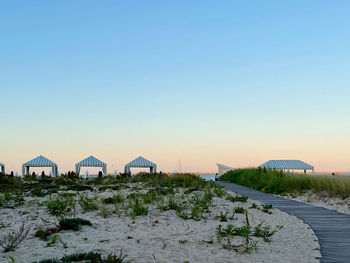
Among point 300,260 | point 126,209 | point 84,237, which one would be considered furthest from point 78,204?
point 300,260

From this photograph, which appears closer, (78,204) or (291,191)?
(78,204)

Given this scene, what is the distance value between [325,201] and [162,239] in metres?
7.34

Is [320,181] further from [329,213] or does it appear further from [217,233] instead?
[217,233]

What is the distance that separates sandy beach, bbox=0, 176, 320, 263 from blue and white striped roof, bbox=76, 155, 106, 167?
21.0m

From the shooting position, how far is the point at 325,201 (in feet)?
35.2

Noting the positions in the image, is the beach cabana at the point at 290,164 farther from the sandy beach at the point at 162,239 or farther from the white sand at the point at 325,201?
the sandy beach at the point at 162,239

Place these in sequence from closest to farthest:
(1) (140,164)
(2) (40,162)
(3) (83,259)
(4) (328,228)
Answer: (3) (83,259)
(4) (328,228)
(1) (140,164)
(2) (40,162)

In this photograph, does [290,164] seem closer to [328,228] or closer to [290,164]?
[290,164]

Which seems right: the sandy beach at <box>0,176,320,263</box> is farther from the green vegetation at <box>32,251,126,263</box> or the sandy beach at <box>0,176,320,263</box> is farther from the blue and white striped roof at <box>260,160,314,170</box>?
the blue and white striped roof at <box>260,160,314,170</box>

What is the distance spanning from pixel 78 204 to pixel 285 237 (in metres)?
5.12

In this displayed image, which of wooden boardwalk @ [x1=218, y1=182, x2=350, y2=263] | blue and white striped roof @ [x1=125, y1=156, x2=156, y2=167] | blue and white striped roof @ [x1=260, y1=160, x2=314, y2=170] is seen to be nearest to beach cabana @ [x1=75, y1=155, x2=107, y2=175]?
blue and white striped roof @ [x1=125, y1=156, x2=156, y2=167]

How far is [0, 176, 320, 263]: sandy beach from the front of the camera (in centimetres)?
439

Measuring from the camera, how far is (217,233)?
18.6 ft

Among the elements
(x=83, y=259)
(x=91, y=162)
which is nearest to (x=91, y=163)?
(x=91, y=162)
